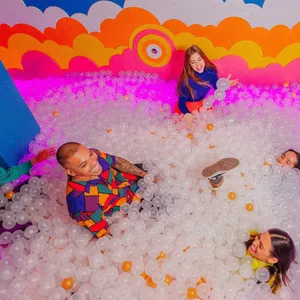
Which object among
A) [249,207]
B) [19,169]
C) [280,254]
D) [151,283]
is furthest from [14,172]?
[280,254]

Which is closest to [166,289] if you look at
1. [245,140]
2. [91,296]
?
[91,296]

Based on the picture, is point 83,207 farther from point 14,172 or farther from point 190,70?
point 190,70

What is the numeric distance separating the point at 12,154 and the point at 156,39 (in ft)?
2.86

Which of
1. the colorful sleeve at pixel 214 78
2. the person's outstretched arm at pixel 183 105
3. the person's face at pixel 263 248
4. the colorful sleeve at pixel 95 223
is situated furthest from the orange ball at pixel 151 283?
the colorful sleeve at pixel 214 78

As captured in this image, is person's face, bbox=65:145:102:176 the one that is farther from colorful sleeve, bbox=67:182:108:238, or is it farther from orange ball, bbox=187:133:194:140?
orange ball, bbox=187:133:194:140

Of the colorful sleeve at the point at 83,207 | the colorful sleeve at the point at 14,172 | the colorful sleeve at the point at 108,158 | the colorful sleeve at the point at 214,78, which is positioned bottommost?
the colorful sleeve at the point at 14,172

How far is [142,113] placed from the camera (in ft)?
6.40

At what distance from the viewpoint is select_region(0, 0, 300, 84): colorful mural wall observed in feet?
5.79

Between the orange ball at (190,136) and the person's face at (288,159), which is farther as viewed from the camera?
the orange ball at (190,136)

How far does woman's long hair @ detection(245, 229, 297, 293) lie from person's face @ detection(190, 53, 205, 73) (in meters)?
0.79

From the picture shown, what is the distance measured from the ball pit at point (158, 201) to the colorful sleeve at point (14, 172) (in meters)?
0.06

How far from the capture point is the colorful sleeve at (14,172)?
1589mm

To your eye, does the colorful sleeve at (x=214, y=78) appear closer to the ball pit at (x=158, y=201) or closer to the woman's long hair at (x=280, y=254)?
the ball pit at (x=158, y=201)

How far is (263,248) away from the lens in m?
1.33
